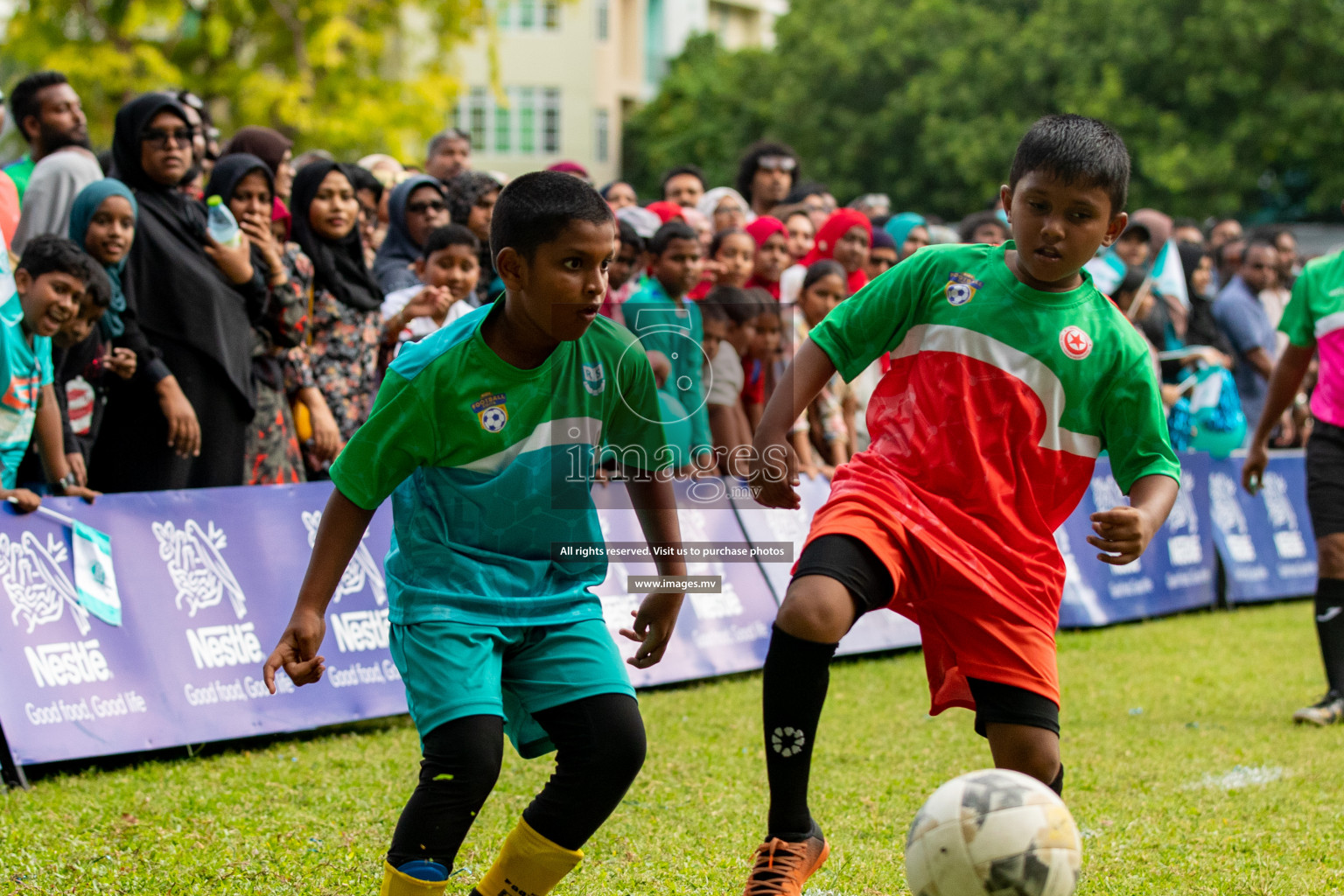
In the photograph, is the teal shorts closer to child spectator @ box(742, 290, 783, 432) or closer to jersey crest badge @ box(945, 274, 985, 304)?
jersey crest badge @ box(945, 274, 985, 304)

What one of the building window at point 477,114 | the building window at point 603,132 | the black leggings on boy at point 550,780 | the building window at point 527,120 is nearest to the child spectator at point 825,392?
the black leggings on boy at point 550,780

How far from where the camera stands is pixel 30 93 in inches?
292

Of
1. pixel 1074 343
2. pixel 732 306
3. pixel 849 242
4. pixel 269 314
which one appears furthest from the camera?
pixel 849 242

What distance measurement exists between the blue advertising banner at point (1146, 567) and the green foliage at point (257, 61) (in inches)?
580

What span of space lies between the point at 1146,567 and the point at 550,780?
26.1 ft

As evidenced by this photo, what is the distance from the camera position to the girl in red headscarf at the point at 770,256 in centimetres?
915

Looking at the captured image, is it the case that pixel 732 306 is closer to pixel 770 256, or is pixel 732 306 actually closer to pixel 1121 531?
pixel 770 256

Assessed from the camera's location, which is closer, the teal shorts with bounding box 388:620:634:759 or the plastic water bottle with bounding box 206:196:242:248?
the teal shorts with bounding box 388:620:634:759

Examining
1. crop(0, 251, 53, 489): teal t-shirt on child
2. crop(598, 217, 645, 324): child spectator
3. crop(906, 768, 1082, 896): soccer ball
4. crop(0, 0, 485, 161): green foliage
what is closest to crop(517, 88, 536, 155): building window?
crop(0, 0, 485, 161): green foliage

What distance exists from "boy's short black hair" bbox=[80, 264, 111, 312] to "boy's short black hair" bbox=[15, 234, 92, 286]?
0.07 feet

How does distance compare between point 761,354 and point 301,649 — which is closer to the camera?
point 301,649

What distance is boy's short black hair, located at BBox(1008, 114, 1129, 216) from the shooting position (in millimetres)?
3592

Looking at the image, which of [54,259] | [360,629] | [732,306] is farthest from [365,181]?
[360,629]

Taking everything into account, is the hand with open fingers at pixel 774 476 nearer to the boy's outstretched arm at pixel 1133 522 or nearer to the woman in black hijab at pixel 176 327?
the boy's outstretched arm at pixel 1133 522
